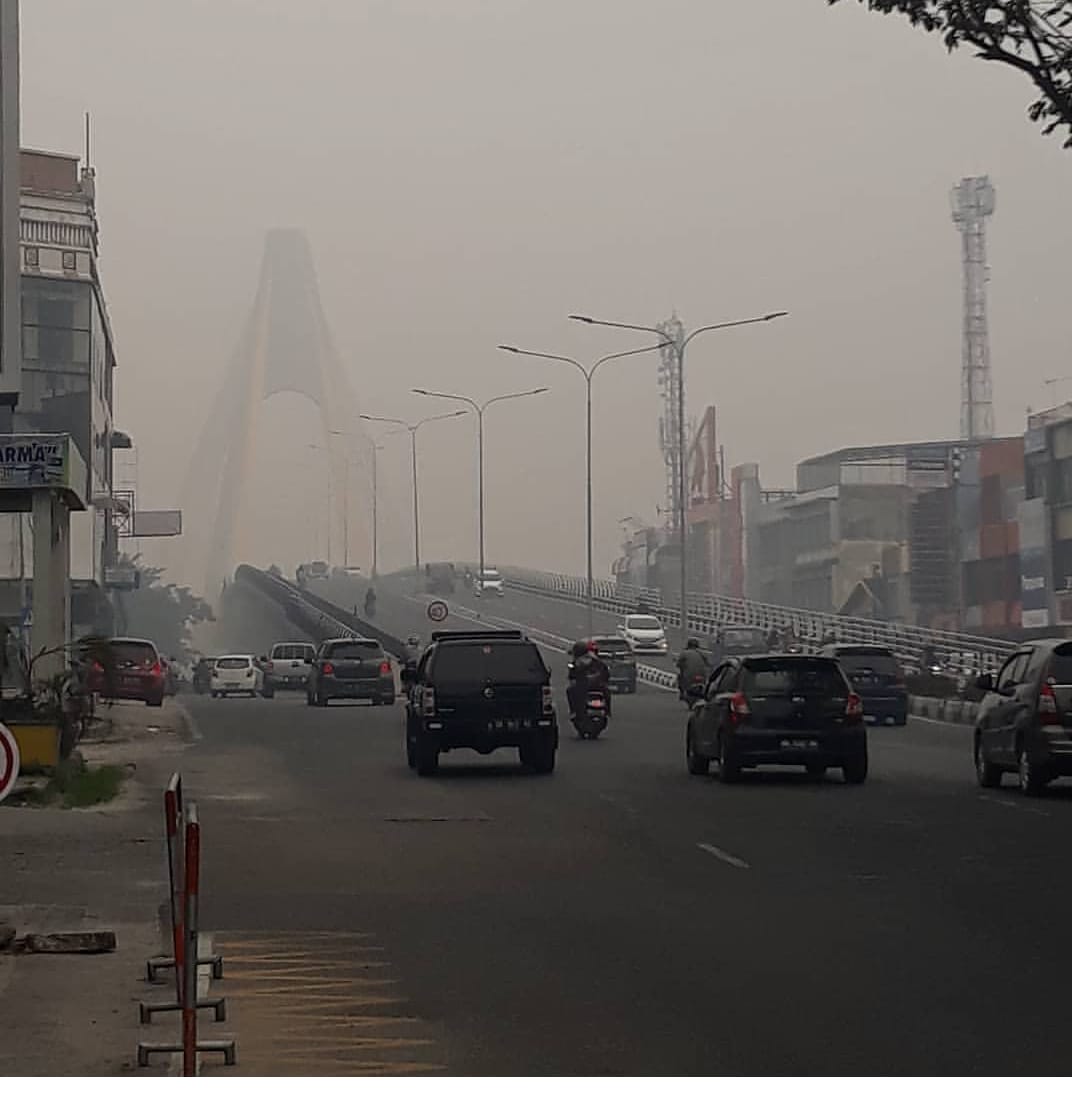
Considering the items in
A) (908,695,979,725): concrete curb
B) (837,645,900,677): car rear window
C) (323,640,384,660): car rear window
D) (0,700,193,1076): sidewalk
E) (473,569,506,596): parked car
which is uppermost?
(473,569,506,596): parked car

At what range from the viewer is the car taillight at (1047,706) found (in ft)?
81.3

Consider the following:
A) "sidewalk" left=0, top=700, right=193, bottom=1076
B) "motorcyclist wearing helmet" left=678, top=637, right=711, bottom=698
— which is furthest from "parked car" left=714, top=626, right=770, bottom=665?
"sidewalk" left=0, top=700, right=193, bottom=1076

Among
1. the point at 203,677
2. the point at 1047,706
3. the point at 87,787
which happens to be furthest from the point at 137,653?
the point at 1047,706

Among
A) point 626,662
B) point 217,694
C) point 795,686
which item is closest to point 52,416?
point 217,694

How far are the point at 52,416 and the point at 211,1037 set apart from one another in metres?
85.8

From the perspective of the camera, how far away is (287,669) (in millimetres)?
67125

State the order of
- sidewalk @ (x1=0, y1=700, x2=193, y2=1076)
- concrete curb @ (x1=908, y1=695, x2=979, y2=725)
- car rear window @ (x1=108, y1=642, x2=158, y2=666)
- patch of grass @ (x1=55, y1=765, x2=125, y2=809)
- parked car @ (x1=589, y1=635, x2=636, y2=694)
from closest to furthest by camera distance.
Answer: sidewalk @ (x1=0, y1=700, x2=193, y2=1076) < patch of grass @ (x1=55, y1=765, x2=125, y2=809) < concrete curb @ (x1=908, y1=695, x2=979, y2=725) < car rear window @ (x1=108, y1=642, x2=158, y2=666) < parked car @ (x1=589, y1=635, x2=636, y2=694)

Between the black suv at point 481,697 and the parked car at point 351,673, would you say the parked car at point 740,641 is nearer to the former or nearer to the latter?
the parked car at point 351,673

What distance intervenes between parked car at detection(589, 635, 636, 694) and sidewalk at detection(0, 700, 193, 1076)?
105ft

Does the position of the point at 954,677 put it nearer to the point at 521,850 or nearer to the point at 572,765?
the point at 572,765

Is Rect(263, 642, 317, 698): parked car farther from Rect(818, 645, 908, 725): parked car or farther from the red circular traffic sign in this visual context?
the red circular traffic sign

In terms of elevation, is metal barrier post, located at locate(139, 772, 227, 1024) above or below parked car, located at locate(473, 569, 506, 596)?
below

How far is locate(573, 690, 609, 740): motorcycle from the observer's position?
38781mm

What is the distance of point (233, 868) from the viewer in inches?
745
